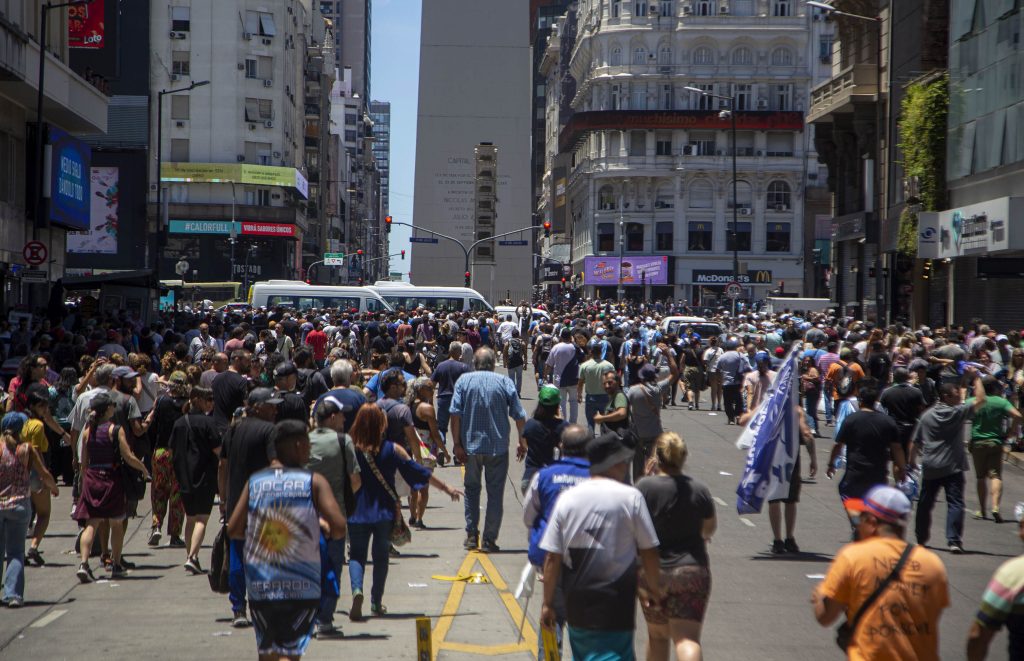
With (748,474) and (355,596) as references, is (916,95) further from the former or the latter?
(355,596)

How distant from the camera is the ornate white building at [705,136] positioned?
83188 millimetres

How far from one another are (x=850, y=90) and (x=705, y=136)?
40208mm

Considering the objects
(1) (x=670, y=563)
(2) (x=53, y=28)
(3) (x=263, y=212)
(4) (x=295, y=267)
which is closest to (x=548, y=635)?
(1) (x=670, y=563)

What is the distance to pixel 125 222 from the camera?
53656 millimetres

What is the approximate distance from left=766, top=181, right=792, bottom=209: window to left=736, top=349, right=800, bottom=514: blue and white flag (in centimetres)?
7409

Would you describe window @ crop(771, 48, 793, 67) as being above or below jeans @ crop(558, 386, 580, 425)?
above

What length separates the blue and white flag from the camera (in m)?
11.5

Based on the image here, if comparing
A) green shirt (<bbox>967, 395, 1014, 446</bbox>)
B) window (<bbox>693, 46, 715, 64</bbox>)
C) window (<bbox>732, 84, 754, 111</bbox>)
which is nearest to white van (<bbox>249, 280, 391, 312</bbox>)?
green shirt (<bbox>967, 395, 1014, 446</bbox>)

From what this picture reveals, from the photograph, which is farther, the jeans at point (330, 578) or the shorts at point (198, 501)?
the shorts at point (198, 501)

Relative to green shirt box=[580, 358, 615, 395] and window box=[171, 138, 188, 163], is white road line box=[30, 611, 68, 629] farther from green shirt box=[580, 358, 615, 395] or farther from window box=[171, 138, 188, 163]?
window box=[171, 138, 188, 163]

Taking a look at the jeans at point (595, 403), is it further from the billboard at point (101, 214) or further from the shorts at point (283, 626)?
the billboard at point (101, 214)

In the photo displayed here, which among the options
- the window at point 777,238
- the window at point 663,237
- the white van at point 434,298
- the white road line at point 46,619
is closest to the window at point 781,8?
the window at point 777,238

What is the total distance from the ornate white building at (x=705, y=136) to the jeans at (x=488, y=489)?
71794 mm

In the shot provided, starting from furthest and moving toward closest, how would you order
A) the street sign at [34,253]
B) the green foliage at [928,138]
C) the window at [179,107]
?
the window at [179,107]
the green foliage at [928,138]
the street sign at [34,253]
